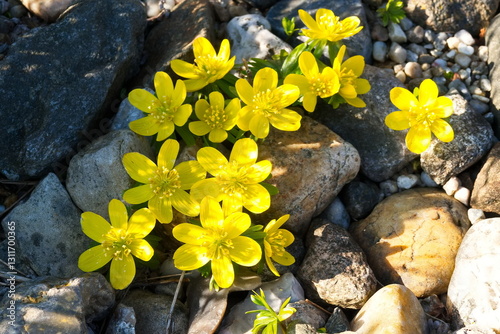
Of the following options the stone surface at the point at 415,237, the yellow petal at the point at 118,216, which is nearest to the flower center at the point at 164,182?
the yellow petal at the point at 118,216

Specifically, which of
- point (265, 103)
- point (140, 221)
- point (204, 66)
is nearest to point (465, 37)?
point (265, 103)

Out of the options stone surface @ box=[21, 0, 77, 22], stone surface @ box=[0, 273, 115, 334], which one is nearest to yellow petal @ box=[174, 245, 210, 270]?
stone surface @ box=[0, 273, 115, 334]

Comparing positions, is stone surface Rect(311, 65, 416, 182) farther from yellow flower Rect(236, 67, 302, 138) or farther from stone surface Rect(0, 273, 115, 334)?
stone surface Rect(0, 273, 115, 334)

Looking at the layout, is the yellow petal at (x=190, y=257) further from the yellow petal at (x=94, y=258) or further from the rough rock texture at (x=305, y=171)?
the rough rock texture at (x=305, y=171)

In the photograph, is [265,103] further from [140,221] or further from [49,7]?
[49,7]

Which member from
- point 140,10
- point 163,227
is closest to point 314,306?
point 163,227

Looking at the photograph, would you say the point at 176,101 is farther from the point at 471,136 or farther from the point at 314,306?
the point at 471,136

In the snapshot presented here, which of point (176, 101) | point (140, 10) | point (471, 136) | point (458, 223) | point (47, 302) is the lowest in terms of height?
point (458, 223)
